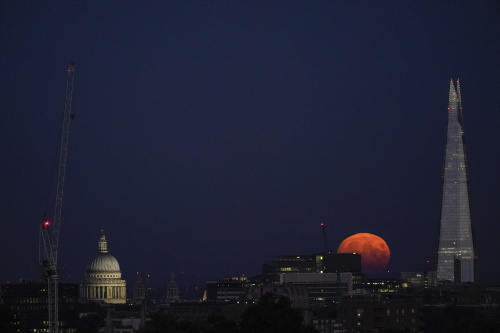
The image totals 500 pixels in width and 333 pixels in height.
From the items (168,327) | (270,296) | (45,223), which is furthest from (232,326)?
(45,223)

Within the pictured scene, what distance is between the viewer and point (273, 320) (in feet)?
487

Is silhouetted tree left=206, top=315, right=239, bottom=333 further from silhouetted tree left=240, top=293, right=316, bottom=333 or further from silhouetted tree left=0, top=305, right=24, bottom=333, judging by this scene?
silhouetted tree left=0, top=305, right=24, bottom=333

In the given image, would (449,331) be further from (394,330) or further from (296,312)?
(296,312)

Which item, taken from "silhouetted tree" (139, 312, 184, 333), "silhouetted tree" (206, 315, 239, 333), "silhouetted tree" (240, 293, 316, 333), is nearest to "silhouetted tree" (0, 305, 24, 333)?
"silhouetted tree" (139, 312, 184, 333)

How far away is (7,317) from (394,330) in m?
47.7

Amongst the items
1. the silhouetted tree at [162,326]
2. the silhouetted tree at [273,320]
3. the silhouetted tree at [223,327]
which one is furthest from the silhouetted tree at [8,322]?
the silhouetted tree at [273,320]

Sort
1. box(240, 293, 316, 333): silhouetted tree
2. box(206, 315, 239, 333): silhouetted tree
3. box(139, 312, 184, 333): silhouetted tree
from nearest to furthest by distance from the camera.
Result: box(240, 293, 316, 333): silhouetted tree < box(206, 315, 239, 333): silhouetted tree < box(139, 312, 184, 333): silhouetted tree

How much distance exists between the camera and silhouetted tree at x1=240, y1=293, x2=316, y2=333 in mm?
147750

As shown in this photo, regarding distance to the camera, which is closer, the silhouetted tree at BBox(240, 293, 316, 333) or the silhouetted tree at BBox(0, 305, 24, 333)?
the silhouetted tree at BBox(240, 293, 316, 333)

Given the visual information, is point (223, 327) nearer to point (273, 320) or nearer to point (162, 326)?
point (273, 320)

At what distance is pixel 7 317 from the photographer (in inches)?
6521

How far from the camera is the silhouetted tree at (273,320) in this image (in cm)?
14775

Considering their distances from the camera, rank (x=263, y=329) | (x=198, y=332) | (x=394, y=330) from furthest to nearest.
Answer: (x=394, y=330) < (x=198, y=332) < (x=263, y=329)

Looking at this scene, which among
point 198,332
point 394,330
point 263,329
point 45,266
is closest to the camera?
point 263,329
